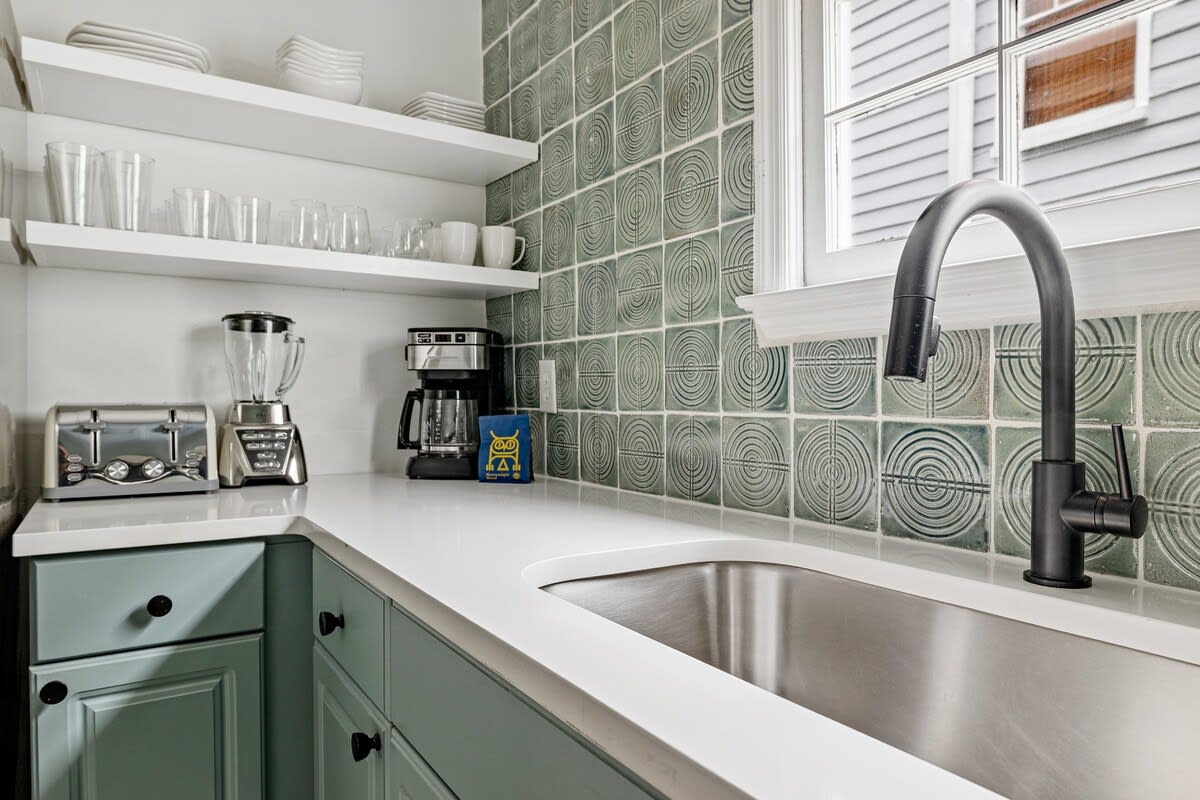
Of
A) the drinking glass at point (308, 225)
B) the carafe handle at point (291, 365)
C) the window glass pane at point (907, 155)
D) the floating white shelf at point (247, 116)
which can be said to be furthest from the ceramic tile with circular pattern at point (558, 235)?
the window glass pane at point (907, 155)

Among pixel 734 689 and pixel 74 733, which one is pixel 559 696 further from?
pixel 74 733

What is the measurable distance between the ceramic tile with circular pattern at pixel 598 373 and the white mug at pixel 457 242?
43cm

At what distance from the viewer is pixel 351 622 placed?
1.10 metres

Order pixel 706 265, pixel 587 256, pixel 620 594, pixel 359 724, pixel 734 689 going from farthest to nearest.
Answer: pixel 587 256 < pixel 706 265 < pixel 359 724 < pixel 620 594 < pixel 734 689

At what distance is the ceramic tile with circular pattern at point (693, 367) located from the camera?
1369 mm

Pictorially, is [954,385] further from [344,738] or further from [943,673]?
[344,738]

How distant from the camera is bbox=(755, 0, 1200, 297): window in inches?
33.4

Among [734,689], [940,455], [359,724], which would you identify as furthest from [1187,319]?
[359,724]

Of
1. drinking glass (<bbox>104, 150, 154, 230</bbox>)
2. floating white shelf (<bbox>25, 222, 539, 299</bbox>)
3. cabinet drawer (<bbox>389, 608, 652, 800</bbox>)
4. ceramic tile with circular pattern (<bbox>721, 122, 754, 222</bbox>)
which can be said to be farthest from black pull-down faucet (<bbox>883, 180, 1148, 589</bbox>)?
drinking glass (<bbox>104, 150, 154, 230</bbox>)

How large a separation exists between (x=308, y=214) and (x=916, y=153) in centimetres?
133

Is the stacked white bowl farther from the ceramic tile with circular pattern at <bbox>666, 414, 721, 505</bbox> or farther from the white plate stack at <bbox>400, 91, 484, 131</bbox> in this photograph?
the ceramic tile with circular pattern at <bbox>666, 414, 721, 505</bbox>

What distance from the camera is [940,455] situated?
99 cm

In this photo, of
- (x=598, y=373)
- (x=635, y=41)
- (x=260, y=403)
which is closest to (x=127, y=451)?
(x=260, y=403)

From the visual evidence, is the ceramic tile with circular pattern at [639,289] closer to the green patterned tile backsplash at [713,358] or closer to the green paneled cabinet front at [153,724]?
the green patterned tile backsplash at [713,358]
